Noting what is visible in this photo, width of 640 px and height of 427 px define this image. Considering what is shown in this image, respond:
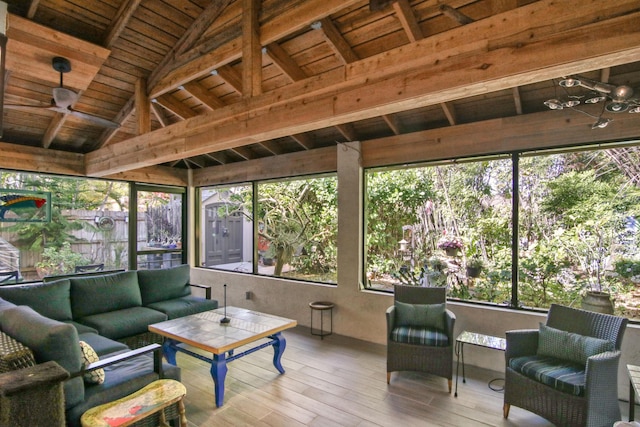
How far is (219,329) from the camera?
10.9 ft

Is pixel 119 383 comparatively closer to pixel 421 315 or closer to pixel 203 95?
pixel 421 315

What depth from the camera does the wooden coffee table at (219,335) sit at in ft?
9.43

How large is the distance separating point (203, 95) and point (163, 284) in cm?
267

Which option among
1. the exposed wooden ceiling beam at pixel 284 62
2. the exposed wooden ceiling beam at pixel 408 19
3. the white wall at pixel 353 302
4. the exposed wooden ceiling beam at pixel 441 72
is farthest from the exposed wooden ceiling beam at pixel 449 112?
the exposed wooden ceiling beam at pixel 284 62

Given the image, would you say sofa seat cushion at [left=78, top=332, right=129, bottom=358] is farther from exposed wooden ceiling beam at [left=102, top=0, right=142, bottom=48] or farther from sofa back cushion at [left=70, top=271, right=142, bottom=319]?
exposed wooden ceiling beam at [left=102, top=0, right=142, bottom=48]

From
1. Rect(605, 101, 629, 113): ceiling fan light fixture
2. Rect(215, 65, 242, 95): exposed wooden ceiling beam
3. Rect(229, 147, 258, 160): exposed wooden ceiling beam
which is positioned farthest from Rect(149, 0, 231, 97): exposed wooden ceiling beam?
Rect(605, 101, 629, 113): ceiling fan light fixture

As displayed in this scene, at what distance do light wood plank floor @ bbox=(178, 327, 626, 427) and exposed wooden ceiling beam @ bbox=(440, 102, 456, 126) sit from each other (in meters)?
2.75

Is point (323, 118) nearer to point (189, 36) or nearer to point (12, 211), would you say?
point (189, 36)

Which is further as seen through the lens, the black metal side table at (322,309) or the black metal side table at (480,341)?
the black metal side table at (322,309)

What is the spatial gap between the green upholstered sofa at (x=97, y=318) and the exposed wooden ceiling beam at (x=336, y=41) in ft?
9.91

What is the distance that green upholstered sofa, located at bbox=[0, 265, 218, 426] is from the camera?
2045mm

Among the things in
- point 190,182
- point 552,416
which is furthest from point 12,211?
point 552,416

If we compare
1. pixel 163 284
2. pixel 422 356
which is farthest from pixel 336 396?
pixel 163 284

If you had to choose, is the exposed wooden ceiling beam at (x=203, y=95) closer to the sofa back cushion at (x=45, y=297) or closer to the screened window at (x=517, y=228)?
the screened window at (x=517, y=228)
